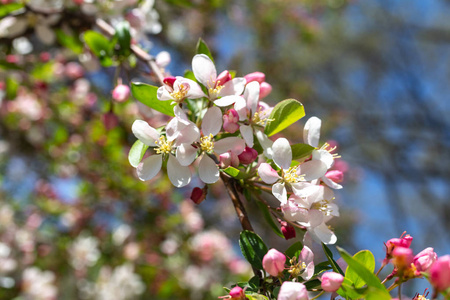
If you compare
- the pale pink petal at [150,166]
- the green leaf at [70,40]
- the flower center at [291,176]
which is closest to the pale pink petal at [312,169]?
the flower center at [291,176]

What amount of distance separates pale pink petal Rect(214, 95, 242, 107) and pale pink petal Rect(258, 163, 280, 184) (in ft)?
0.36

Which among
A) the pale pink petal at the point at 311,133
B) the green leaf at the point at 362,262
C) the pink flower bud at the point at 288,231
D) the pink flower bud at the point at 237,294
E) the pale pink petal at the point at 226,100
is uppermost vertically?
the pale pink petal at the point at 226,100

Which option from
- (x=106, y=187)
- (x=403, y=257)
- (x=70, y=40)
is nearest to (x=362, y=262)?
(x=403, y=257)

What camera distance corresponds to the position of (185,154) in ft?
1.97

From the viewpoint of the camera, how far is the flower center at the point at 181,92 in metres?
0.61

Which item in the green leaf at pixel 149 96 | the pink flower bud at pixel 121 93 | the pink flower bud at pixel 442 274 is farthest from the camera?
the pink flower bud at pixel 121 93

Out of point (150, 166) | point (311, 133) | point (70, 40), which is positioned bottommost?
point (70, 40)

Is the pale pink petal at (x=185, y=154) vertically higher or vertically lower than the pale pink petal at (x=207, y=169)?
higher

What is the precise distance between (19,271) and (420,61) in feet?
20.5

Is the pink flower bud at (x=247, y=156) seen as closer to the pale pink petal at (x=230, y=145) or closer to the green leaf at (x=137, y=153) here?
the pale pink petal at (x=230, y=145)

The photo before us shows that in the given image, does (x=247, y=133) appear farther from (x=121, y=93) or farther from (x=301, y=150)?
(x=121, y=93)

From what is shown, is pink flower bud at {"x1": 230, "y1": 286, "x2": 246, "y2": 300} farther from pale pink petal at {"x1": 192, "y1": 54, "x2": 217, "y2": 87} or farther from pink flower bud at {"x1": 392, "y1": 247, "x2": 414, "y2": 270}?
pale pink petal at {"x1": 192, "y1": 54, "x2": 217, "y2": 87}

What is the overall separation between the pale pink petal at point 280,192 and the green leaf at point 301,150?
6 cm

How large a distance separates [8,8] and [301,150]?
0.85 meters
